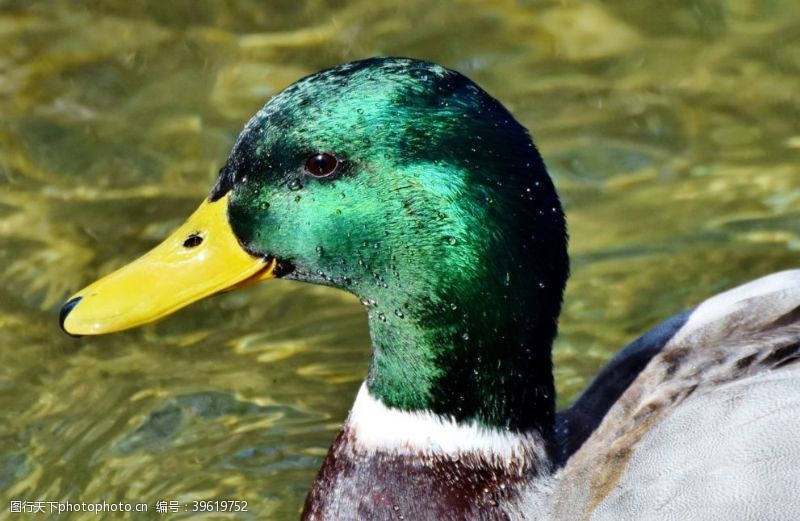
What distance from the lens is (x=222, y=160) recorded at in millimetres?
6441

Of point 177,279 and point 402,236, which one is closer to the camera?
point 402,236

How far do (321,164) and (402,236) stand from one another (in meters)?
0.26

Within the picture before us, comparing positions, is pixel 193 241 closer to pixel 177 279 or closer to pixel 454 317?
pixel 177 279

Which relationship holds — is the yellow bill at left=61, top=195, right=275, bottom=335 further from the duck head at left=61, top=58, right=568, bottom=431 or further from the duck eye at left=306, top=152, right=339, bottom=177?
the duck eye at left=306, top=152, right=339, bottom=177

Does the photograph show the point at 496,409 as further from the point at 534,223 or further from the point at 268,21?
the point at 268,21

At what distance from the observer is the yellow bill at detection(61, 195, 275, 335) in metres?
3.78

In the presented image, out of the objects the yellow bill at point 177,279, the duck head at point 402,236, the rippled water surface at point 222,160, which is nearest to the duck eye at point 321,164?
the duck head at point 402,236

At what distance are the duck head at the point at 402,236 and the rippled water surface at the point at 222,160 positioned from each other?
1124mm

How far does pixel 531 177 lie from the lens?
3582 mm

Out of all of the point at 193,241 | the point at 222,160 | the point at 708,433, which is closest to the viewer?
the point at 708,433

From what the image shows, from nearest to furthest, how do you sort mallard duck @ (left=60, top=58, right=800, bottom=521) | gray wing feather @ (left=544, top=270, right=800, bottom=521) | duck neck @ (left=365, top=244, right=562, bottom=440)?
1. gray wing feather @ (left=544, top=270, right=800, bottom=521)
2. mallard duck @ (left=60, top=58, right=800, bottom=521)
3. duck neck @ (left=365, top=244, right=562, bottom=440)

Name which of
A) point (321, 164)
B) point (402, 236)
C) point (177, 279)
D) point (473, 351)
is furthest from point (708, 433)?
point (177, 279)

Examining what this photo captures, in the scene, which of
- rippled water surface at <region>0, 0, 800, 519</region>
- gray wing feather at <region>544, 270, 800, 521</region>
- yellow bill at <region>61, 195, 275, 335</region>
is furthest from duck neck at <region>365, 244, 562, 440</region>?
rippled water surface at <region>0, 0, 800, 519</region>

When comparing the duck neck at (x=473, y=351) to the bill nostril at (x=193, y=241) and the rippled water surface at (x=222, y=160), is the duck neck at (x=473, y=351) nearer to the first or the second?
the bill nostril at (x=193, y=241)
